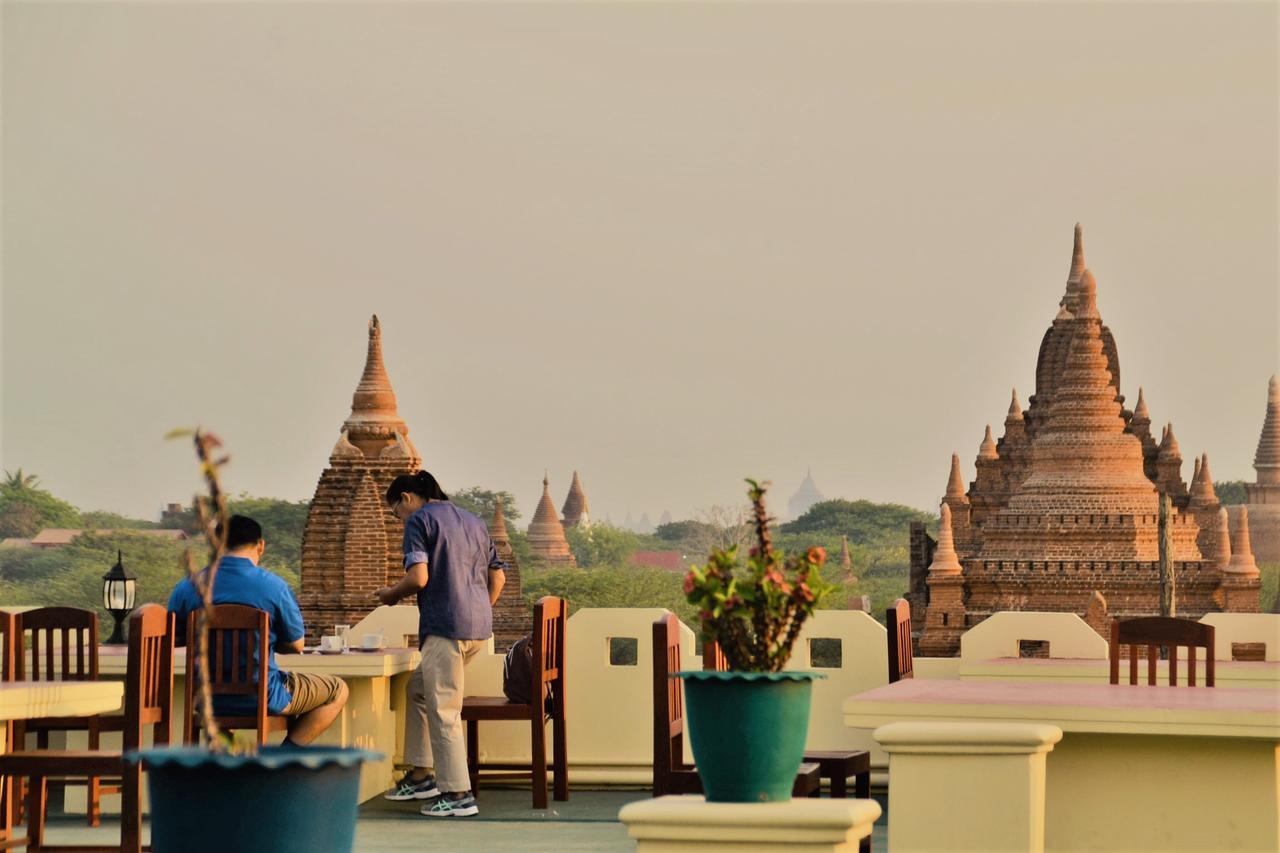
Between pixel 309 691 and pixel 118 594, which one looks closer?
pixel 309 691

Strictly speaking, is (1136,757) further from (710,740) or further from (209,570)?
(209,570)

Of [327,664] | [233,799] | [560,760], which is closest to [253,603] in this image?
[327,664]

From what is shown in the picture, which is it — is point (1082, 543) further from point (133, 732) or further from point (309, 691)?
point (133, 732)

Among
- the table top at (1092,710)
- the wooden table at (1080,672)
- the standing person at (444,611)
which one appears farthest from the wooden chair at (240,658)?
the wooden table at (1080,672)

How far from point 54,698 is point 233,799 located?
2.16 m

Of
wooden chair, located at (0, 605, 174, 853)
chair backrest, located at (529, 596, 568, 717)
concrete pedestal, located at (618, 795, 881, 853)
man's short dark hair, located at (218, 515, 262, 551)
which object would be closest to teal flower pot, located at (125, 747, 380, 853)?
concrete pedestal, located at (618, 795, 881, 853)

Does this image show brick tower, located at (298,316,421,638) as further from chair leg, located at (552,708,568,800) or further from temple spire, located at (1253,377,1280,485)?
temple spire, located at (1253,377,1280,485)

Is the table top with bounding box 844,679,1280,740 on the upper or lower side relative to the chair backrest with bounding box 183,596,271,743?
lower

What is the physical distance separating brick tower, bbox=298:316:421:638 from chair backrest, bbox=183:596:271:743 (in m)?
19.6

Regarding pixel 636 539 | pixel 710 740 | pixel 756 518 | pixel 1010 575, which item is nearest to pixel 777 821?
pixel 710 740

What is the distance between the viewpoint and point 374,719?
8.64m

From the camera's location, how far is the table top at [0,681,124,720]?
228 inches

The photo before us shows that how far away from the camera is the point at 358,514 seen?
26.7 m

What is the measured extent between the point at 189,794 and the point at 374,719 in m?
4.74
